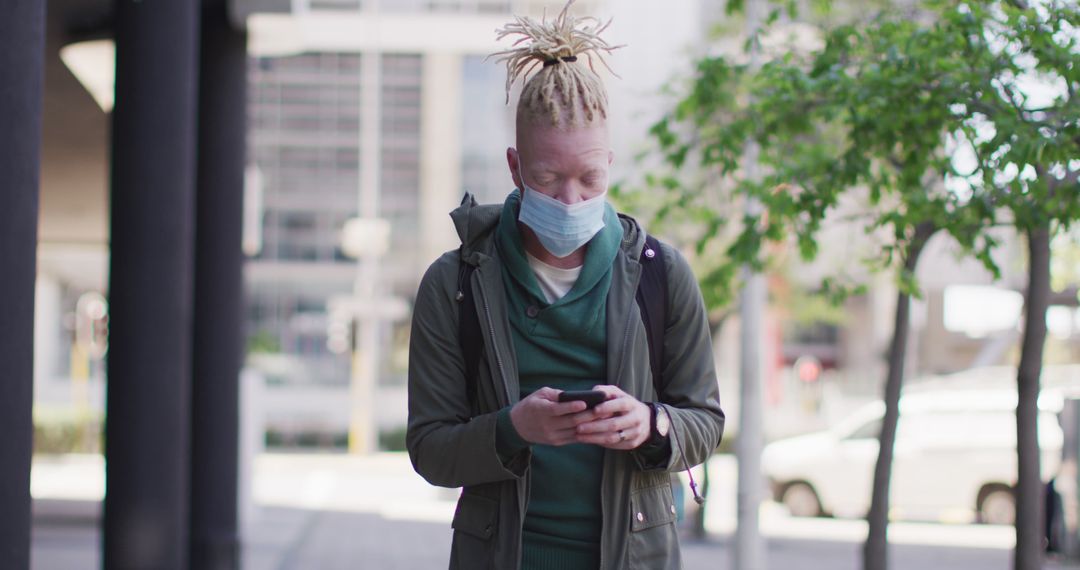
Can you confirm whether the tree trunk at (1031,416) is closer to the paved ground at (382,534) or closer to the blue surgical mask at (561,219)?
the blue surgical mask at (561,219)

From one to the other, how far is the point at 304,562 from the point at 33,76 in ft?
30.2

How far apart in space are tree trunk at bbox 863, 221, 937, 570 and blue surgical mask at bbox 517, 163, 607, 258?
6356 mm

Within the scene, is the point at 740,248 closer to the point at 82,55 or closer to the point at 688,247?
the point at 82,55

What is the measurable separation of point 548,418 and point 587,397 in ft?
0.29

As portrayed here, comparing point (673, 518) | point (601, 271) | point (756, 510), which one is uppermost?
point (601, 271)

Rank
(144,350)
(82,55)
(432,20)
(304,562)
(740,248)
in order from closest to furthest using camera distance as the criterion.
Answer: (144,350) < (740,248) < (82,55) < (304,562) < (432,20)

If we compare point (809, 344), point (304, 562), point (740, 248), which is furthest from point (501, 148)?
point (740, 248)

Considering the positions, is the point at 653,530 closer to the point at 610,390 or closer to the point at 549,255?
the point at 610,390

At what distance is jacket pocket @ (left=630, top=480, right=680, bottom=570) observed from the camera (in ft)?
8.47

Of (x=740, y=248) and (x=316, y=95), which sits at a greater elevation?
(x=316, y=95)

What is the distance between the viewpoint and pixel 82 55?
399 inches

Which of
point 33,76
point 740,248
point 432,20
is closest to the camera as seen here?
point 33,76

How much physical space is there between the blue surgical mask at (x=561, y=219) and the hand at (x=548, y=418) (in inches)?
13.4

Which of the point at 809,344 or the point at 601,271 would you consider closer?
the point at 601,271
